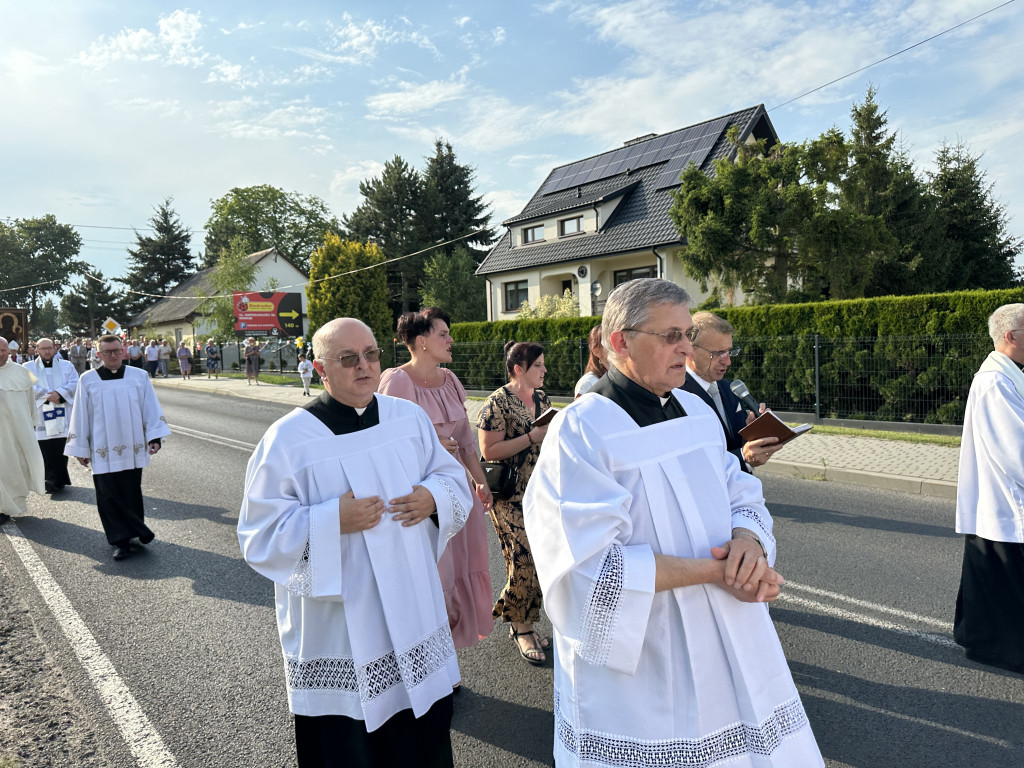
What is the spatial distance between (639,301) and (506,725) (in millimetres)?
2313

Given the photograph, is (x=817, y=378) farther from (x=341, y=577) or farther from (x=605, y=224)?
(x=605, y=224)

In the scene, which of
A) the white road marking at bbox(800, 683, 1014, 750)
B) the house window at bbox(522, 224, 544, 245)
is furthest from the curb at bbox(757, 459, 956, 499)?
the house window at bbox(522, 224, 544, 245)

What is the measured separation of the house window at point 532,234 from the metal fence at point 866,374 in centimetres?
2070

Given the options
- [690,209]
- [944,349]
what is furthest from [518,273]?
[944,349]

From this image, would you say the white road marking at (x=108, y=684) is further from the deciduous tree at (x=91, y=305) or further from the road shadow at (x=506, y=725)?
the deciduous tree at (x=91, y=305)

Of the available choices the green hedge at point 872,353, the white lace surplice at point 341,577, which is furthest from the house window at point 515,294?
the white lace surplice at point 341,577

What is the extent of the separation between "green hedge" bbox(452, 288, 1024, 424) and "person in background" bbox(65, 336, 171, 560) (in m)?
11.8

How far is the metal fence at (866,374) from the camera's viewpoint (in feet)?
38.9

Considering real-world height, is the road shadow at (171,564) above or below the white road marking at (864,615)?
above

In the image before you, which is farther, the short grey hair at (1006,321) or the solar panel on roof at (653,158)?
the solar panel on roof at (653,158)

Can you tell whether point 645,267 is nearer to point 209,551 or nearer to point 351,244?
point 351,244

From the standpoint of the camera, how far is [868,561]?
5.50 m

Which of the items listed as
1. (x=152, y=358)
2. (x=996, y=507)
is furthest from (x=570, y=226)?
(x=996, y=507)

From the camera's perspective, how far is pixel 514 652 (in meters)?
4.14
